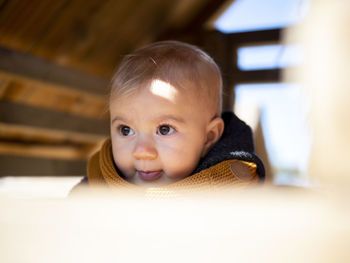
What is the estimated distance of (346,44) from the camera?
6.50 ft

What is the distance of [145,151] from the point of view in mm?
1063

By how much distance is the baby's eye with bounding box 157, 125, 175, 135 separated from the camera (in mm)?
1104

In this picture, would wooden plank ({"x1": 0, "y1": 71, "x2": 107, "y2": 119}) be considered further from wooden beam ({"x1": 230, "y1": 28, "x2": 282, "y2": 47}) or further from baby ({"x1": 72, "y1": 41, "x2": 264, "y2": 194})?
baby ({"x1": 72, "y1": 41, "x2": 264, "y2": 194})

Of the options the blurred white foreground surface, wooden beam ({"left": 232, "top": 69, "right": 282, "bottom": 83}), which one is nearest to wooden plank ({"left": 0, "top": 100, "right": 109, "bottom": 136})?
wooden beam ({"left": 232, "top": 69, "right": 282, "bottom": 83})

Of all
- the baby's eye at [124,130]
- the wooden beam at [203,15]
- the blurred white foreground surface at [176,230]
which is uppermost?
the wooden beam at [203,15]

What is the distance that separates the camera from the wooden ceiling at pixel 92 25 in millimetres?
2496

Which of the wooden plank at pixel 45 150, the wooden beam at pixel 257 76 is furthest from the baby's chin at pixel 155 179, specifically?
the wooden plank at pixel 45 150

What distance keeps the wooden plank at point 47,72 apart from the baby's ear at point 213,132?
1690 mm

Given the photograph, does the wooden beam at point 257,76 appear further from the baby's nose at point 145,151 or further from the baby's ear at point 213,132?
the baby's nose at point 145,151

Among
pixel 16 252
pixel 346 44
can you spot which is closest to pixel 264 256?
pixel 16 252

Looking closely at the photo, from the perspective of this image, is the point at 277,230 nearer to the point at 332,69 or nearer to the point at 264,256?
the point at 264,256

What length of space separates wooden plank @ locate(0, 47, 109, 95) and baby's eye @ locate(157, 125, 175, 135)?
66.6 inches

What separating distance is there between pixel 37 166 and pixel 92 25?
4.56 feet

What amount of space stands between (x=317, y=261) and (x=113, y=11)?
2.94 metres
